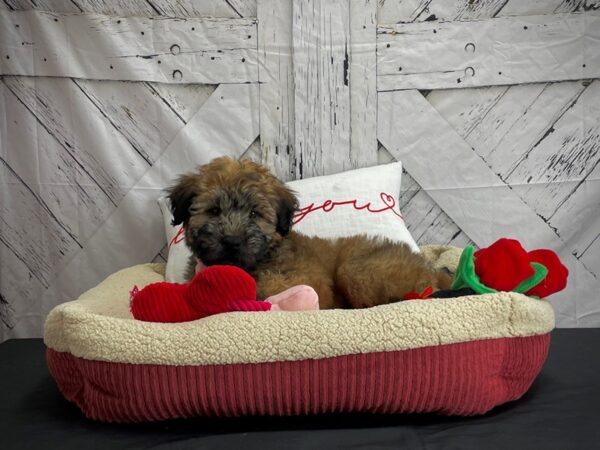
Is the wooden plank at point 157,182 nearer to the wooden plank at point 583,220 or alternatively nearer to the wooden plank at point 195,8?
the wooden plank at point 195,8

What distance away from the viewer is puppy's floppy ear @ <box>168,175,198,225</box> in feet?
8.05

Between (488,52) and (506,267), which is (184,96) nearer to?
(488,52)

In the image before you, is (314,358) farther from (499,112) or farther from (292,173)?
(499,112)

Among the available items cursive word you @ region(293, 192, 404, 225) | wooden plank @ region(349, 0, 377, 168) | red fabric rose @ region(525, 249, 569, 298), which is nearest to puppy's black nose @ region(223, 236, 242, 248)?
cursive word you @ region(293, 192, 404, 225)

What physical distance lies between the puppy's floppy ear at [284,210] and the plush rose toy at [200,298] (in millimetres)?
531

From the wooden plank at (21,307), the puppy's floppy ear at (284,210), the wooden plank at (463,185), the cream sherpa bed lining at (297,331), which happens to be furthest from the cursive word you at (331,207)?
the wooden plank at (21,307)

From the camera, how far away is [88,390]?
191 centimetres

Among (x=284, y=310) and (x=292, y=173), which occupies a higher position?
(x=292, y=173)

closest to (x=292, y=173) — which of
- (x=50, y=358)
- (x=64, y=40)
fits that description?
(x=64, y=40)

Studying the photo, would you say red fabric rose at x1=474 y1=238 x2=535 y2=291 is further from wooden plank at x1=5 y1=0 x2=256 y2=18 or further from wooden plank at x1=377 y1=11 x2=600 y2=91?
wooden plank at x1=5 y1=0 x2=256 y2=18

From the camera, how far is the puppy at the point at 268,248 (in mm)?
2385

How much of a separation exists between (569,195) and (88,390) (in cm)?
281

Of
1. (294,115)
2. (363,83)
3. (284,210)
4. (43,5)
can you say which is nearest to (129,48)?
(43,5)

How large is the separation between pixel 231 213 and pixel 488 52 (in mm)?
1927
